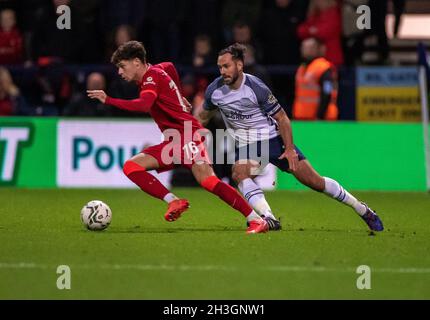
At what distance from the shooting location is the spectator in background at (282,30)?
56.4 feet

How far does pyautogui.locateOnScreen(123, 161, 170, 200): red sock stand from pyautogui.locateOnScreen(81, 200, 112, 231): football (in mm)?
394

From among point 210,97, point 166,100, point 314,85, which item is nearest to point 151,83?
point 166,100

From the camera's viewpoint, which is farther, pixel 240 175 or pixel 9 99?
pixel 9 99

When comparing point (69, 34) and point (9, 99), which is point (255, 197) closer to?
point (9, 99)

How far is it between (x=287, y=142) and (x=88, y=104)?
6582 millimetres

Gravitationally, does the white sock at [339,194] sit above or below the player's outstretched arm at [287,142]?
below

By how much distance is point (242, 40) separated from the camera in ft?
54.7

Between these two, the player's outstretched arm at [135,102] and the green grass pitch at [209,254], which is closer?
the green grass pitch at [209,254]

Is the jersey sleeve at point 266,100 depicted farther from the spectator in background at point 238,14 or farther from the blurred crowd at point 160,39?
the spectator in background at point 238,14

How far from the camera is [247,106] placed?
10.9m

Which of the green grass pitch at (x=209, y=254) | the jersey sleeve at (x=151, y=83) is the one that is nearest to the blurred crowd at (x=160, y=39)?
the green grass pitch at (x=209, y=254)

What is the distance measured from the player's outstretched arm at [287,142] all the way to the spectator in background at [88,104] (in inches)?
245

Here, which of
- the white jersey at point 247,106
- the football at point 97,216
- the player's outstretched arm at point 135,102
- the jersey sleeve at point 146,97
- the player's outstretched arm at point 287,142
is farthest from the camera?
→ the football at point 97,216

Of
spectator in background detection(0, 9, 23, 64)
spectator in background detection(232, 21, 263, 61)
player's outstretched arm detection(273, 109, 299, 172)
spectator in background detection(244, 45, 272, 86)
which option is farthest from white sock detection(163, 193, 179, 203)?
spectator in background detection(0, 9, 23, 64)
